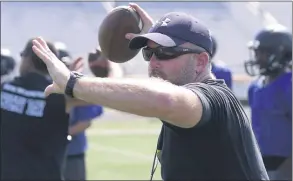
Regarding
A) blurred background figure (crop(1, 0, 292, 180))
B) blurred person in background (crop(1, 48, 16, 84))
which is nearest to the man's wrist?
blurred person in background (crop(1, 48, 16, 84))

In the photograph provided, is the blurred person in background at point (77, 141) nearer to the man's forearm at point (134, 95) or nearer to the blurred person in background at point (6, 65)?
the blurred person in background at point (6, 65)

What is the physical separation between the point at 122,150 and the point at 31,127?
849 cm

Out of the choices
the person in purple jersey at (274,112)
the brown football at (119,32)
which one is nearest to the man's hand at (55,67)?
the brown football at (119,32)

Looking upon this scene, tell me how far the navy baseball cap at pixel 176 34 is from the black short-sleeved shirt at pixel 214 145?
173mm

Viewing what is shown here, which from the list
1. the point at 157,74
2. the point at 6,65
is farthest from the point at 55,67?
the point at 6,65

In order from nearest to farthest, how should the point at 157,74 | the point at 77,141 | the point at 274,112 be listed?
1. the point at 157,74
2. the point at 274,112
3. the point at 77,141

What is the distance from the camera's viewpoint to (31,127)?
4.83 metres

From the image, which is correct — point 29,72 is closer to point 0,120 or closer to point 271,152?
point 0,120

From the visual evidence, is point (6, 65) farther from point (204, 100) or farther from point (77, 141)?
point (204, 100)

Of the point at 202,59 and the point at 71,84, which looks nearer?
the point at 71,84

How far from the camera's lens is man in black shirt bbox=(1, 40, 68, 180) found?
481cm

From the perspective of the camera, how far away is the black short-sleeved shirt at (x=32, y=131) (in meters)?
4.81

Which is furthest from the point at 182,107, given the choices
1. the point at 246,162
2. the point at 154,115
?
the point at 246,162

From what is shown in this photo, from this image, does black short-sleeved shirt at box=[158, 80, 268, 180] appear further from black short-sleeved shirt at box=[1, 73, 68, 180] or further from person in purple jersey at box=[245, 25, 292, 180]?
person in purple jersey at box=[245, 25, 292, 180]
